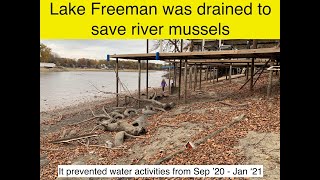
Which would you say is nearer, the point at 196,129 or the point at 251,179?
the point at 251,179

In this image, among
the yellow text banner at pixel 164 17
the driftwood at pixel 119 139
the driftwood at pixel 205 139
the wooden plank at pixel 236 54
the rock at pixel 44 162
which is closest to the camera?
the yellow text banner at pixel 164 17

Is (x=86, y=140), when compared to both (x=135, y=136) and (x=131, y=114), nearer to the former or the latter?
(x=135, y=136)

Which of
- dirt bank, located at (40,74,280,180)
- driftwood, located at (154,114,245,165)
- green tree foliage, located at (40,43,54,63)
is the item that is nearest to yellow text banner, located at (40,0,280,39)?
green tree foliage, located at (40,43,54,63)

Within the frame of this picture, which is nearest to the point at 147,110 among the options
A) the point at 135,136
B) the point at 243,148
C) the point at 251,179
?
the point at 135,136

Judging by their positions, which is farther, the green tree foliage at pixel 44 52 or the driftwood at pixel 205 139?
the green tree foliage at pixel 44 52

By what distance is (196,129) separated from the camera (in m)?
8.30

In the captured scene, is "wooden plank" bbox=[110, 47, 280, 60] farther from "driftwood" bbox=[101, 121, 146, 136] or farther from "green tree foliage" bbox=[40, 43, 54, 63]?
"driftwood" bbox=[101, 121, 146, 136]

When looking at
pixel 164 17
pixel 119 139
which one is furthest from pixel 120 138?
pixel 164 17

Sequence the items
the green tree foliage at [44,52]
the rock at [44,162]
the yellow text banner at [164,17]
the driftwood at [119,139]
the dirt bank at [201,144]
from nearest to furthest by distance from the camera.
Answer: the yellow text banner at [164,17], the dirt bank at [201,144], the rock at [44,162], the green tree foliage at [44,52], the driftwood at [119,139]

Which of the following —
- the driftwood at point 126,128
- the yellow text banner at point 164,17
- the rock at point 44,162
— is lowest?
the rock at point 44,162

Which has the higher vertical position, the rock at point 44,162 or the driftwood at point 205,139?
the driftwood at point 205,139

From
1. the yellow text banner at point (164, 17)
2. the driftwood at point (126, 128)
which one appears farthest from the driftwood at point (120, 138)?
the yellow text banner at point (164, 17)

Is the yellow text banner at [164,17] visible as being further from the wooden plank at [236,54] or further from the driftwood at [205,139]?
the wooden plank at [236,54]
